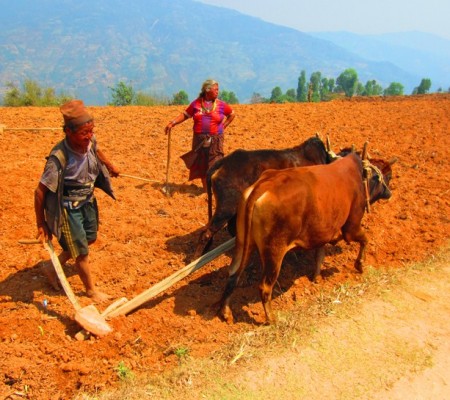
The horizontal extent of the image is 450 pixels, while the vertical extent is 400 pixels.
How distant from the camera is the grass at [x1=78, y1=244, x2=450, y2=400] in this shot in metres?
3.30

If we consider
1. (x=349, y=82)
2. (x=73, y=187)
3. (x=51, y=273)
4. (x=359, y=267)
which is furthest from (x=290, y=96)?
(x=73, y=187)

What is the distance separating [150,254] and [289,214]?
7.71 ft

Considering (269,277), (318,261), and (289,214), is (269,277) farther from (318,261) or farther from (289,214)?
(318,261)

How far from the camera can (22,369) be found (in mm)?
3334

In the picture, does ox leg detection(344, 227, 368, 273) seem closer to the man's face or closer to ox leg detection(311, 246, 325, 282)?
ox leg detection(311, 246, 325, 282)

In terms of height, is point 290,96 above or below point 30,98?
below

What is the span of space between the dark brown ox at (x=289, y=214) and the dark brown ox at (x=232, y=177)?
90cm

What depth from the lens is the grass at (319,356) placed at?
330cm

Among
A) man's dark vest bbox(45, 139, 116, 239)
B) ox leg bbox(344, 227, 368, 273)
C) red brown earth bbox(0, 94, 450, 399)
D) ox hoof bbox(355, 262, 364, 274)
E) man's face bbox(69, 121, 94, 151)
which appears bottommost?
red brown earth bbox(0, 94, 450, 399)

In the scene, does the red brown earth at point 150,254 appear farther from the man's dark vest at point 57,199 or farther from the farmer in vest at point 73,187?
the man's dark vest at point 57,199

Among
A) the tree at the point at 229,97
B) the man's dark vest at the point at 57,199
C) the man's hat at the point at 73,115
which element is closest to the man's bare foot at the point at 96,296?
the man's dark vest at the point at 57,199

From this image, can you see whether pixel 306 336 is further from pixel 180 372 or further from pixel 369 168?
pixel 369 168

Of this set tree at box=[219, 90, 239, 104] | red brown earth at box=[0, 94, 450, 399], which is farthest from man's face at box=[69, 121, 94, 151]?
tree at box=[219, 90, 239, 104]

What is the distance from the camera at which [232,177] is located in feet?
16.7
